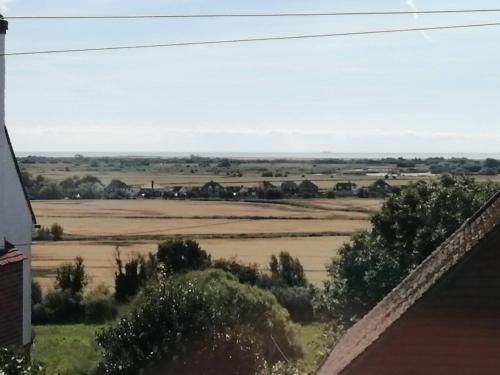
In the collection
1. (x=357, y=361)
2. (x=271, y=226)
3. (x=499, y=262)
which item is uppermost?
(x=499, y=262)

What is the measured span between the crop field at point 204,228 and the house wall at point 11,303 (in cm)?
2421

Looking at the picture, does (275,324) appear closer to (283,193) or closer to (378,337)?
(378,337)

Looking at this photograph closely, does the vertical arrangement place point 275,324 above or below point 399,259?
below

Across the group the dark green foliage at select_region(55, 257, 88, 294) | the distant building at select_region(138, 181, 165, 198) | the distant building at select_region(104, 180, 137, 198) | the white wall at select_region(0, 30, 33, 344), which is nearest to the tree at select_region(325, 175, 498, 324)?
the white wall at select_region(0, 30, 33, 344)

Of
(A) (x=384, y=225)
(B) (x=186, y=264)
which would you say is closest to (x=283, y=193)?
(B) (x=186, y=264)

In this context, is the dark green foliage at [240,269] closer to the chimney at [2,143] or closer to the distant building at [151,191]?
the chimney at [2,143]

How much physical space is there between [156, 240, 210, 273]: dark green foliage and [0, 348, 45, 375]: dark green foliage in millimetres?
23751

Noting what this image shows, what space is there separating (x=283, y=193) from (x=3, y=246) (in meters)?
54.3

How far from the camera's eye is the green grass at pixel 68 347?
20734 mm

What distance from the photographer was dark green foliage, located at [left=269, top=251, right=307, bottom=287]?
35.9m

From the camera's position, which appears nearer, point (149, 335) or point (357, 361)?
point (357, 361)

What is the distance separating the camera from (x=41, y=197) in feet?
177

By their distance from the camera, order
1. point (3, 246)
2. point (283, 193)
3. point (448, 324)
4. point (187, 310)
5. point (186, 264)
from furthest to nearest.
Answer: point (283, 193), point (186, 264), point (187, 310), point (3, 246), point (448, 324)

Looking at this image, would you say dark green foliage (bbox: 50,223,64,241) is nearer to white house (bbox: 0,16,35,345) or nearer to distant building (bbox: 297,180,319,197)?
distant building (bbox: 297,180,319,197)
